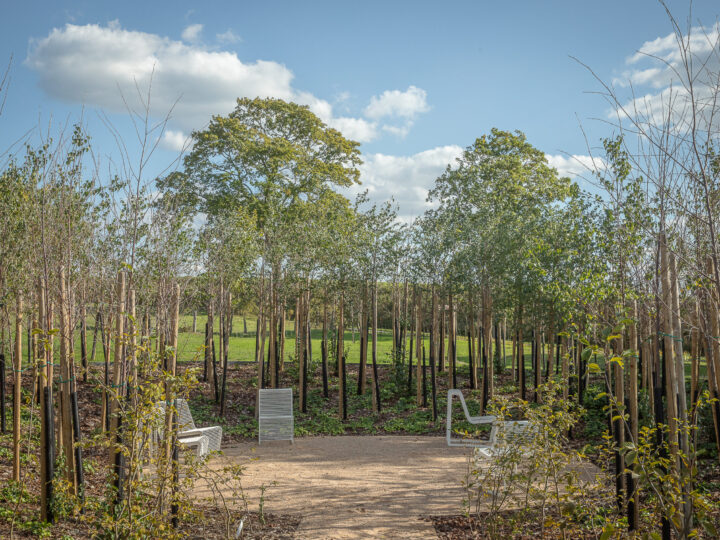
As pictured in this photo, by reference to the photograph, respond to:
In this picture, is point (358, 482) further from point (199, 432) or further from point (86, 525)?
point (86, 525)

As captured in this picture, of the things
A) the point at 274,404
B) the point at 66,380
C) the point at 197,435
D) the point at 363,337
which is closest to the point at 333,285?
the point at 363,337

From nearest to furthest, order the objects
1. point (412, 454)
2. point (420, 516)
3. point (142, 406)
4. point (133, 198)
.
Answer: point (142, 406) → point (133, 198) → point (420, 516) → point (412, 454)

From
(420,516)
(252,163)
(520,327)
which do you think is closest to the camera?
(420,516)

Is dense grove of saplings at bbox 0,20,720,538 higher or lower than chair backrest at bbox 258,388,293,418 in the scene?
higher

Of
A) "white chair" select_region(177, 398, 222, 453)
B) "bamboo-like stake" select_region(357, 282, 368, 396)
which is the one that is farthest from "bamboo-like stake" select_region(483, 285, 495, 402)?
"white chair" select_region(177, 398, 222, 453)

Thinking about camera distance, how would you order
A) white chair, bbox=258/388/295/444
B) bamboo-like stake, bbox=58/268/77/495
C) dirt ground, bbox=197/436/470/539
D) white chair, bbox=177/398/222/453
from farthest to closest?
1. white chair, bbox=258/388/295/444
2. white chair, bbox=177/398/222/453
3. dirt ground, bbox=197/436/470/539
4. bamboo-like stake, bbox=58/268/77/495

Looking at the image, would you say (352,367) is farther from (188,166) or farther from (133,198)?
(133,198)

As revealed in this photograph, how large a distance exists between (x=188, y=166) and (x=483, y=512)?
15836 mm

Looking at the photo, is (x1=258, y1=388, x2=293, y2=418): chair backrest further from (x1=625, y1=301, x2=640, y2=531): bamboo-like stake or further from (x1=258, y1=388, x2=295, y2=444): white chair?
(x1=625, y1=301, x2=640, y2=531): bamboo-like stake

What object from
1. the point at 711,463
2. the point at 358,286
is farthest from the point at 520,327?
the point at 711,463

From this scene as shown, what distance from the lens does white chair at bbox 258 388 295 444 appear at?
10320 mm

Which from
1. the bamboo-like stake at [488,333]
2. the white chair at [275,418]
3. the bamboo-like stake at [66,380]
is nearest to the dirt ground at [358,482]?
the white chair at [275,418]

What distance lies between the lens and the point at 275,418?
34.1 feet

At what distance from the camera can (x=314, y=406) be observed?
13477 mm
